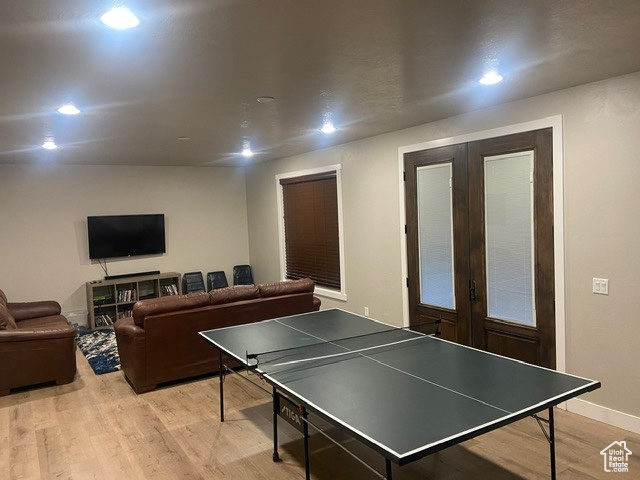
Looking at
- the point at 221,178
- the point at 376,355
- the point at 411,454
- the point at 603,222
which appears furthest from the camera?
the point at 221,178

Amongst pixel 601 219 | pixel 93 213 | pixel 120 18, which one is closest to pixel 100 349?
pixel 93 213

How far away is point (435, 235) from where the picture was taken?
4887mm

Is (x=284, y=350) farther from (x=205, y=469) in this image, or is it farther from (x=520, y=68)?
(x=520, y=68)

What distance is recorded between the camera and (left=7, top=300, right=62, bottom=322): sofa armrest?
6.00 metres

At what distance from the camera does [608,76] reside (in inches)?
130

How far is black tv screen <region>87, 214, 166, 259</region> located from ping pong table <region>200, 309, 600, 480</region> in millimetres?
4605

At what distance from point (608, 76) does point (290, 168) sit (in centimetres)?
469

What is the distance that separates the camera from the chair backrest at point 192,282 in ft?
26.3

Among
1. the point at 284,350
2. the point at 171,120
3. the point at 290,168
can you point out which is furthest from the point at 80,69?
the point at 290,168

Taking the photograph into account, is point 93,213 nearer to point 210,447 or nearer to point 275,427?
point 210,447

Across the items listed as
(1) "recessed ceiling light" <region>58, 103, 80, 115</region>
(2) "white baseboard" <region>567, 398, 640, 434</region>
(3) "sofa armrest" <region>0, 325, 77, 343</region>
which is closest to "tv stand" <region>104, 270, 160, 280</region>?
(3) "sofa armrest" <region>0, 325, 77, 343</region>

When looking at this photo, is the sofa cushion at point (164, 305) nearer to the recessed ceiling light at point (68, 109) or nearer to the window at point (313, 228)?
the recessed ceiling light at point (68, 109)

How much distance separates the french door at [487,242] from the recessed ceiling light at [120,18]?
3.15 meters

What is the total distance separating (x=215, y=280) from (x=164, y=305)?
152 inches
